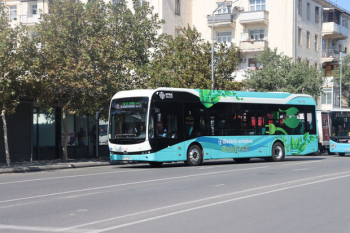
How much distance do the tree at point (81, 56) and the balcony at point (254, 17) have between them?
24647 mm

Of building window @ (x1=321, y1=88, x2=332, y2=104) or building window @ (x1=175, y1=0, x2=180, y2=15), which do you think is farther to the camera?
building window @ (x1=321, y1=88, x2=332, y2=104)

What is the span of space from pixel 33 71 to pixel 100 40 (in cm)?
409

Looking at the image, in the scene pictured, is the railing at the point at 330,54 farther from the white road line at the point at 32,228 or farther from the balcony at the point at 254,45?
the white road line at the point at 32,228

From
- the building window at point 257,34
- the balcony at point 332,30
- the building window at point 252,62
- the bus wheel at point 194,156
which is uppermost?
the balcony at point 332,30

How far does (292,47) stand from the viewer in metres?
51.0

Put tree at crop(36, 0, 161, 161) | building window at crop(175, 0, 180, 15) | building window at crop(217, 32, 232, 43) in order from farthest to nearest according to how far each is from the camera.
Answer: building window at crop(217, 32, 232, 43) < building window at crop(175, 0, 180, 15) < tree at crop(36, 0, 161, 161)

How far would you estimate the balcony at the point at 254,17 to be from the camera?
5046 cm

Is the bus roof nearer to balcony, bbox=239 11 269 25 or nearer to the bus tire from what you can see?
the bus tire

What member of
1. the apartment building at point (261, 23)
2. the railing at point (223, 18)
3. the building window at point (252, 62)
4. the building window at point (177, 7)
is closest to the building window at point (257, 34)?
the apartment building at point (261, 23)

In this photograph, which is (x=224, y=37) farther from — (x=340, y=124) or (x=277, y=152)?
(x=277, y=152)

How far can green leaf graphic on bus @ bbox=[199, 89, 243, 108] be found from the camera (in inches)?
918

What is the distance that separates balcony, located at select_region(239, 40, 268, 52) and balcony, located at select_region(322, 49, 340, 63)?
10.6 m

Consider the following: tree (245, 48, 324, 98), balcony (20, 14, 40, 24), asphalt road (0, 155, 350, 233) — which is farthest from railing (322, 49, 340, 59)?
asphalt road (0, 155, 350, 233)

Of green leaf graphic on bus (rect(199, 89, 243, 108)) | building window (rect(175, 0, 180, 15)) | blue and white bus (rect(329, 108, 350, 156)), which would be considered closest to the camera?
green leaf graphic on bus (rect(199, 89, 243, 108))
